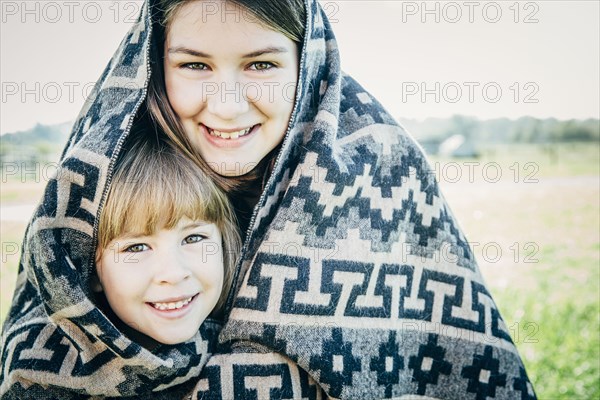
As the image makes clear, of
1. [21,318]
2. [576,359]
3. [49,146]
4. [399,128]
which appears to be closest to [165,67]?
[399,128]

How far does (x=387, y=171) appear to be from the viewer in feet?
6.48

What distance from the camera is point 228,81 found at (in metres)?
1.78

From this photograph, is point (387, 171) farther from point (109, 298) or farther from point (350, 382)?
point (109, 298)

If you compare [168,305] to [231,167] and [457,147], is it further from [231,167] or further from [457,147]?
[457,147]

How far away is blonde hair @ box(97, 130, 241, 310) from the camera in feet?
5.52

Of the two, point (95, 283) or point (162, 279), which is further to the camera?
point (95, 283)

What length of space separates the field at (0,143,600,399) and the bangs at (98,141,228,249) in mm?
777

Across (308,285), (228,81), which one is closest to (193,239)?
(308,285)

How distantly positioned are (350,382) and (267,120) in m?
0.84

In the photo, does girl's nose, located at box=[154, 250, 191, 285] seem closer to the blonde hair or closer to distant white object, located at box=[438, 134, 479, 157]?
the blonde hair

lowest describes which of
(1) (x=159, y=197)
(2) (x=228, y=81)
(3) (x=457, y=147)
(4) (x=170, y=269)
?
(4) (x=170, y=269)

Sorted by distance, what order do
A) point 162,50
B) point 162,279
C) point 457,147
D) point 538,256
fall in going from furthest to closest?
1. point 457,147
2. point 538,256
3. point 162,50
4. point 162,279

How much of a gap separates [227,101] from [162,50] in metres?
0.30

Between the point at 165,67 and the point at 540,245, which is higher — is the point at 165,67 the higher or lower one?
the higher one
